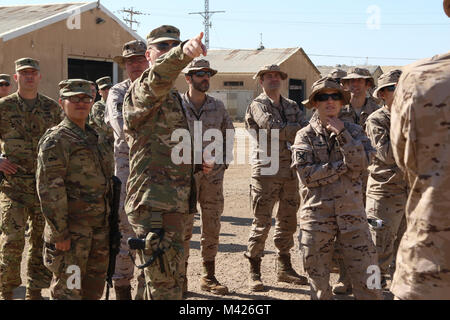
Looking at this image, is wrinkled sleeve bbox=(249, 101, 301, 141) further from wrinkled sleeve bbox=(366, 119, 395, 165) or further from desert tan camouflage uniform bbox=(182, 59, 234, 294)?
wrinkled sleeve bbox=(366, 119, 395, 165)

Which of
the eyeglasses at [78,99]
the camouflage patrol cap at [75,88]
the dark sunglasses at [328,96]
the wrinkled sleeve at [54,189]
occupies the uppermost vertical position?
the camouflage patrol cap at [75,88]

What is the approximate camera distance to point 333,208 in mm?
4480

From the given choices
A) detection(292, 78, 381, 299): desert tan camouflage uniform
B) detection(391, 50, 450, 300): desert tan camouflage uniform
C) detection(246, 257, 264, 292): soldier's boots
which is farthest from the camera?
detection(246, 257, 264, 292): soldier's boots

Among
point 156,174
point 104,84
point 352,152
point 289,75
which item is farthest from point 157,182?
point 289,75

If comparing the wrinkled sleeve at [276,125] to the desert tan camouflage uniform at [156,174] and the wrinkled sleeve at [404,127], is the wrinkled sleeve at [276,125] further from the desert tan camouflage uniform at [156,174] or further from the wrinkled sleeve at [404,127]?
the wrinkled sleeve at [404,127]

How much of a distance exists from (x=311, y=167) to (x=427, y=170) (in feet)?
6.50

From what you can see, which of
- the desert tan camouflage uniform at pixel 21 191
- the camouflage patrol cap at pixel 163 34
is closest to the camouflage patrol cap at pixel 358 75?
the camouflage patrol cap at pixel 163 34

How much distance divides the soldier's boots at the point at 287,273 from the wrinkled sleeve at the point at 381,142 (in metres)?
1.64

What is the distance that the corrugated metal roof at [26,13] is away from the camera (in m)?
18.0

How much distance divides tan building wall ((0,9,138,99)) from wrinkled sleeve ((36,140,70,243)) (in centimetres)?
1341

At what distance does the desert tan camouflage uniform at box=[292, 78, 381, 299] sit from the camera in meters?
4.36

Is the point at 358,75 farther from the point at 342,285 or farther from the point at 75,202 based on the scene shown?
the point at 75,202

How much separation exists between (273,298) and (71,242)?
2.43 metres

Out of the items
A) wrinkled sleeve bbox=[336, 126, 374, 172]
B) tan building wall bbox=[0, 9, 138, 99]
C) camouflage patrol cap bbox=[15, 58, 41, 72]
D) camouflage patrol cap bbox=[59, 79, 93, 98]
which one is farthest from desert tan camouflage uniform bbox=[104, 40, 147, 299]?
tan building wall bbox=[0, 9, 138, 99]
